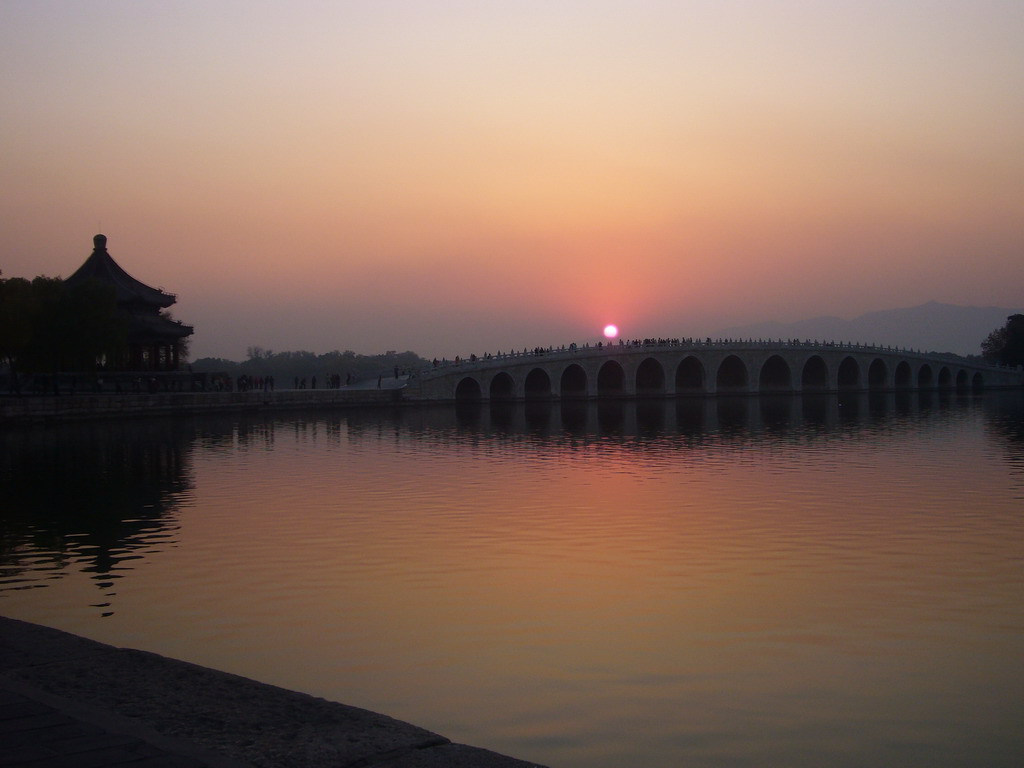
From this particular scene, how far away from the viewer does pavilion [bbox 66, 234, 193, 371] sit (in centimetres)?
4897

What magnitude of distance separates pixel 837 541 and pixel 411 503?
24.7ft

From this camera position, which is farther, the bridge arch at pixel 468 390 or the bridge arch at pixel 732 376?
the bridge arch at pixel 732 376

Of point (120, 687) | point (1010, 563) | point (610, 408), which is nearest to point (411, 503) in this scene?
point (1010, 563)

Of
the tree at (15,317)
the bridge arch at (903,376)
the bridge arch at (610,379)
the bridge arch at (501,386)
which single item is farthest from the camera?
the bridge arch at (903,376)

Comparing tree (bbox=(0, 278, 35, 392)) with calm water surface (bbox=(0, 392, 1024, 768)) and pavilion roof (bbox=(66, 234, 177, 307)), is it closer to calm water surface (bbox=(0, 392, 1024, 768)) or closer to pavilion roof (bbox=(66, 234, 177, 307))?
pavilion roof (bbox=(66, 234, 177, 307))

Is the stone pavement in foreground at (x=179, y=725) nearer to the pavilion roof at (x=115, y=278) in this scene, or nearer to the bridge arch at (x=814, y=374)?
the pavilion roof at (x=115, y=278)

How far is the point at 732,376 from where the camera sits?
250ft

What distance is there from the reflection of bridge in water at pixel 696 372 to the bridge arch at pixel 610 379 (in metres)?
0.07

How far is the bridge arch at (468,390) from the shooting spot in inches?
2477

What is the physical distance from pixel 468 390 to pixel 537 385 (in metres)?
6.55

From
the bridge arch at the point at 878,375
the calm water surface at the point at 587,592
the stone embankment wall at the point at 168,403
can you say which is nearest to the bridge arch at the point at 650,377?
the bridge arch at the point at 878,375

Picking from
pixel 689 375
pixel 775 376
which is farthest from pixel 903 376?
pixel 689 375

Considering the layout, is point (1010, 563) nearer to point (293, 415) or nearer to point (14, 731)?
point (14, 731)

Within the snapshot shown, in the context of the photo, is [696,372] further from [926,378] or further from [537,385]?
[926,378]
